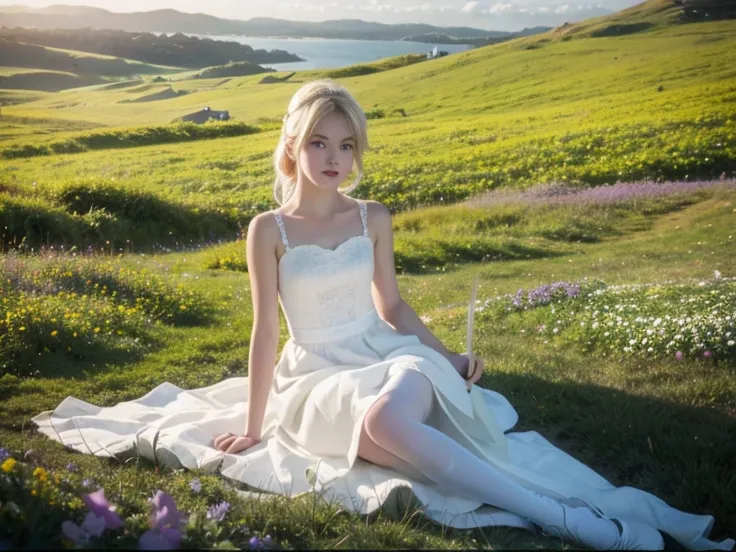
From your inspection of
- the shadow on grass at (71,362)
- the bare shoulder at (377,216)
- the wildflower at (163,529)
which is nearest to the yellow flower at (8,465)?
the wildflower at (163,529)

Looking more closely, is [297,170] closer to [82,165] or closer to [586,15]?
[82,165]

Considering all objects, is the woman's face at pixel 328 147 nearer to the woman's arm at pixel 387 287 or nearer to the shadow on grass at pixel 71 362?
the woman's arm at pixel 387 287

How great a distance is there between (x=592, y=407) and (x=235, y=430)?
2073 mm

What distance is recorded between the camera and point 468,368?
3.77 meters

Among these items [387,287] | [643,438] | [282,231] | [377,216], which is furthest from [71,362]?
[643,438]

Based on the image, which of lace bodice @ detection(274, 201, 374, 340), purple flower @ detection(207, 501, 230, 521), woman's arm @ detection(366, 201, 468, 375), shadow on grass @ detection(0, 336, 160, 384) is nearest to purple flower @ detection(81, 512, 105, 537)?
purple flower @ detection(207, 501, 230, 521)

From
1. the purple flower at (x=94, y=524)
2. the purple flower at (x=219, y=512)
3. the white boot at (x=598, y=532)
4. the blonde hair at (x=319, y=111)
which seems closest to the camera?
the purple flower at (x=94, y=524)

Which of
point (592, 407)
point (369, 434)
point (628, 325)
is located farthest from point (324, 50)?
point (369, 434)

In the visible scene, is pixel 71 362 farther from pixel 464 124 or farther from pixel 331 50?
pixel 464 124

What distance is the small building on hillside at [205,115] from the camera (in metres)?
9.80

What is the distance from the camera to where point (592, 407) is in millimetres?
4410

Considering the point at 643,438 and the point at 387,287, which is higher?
the point at 387,287

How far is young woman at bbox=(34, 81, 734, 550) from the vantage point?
3.11m

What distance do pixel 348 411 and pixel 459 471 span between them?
618mm
